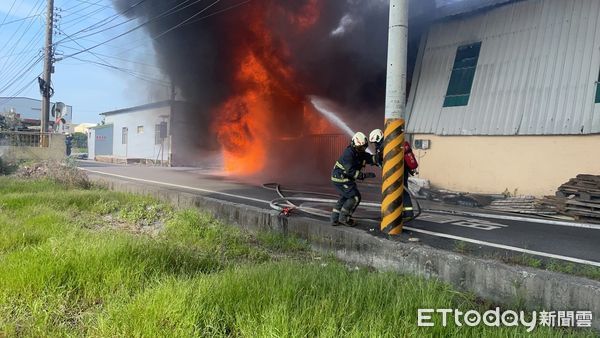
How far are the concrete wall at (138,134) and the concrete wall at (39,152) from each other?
291 inches

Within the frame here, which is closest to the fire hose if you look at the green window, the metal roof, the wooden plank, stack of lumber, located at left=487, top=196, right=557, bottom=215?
stack of lumber, located at left=487, top=196, right=557, bottom=215

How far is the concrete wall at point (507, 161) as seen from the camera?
858cm

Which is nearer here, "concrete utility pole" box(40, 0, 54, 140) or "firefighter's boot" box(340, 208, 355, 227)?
"firefighter's boot" box(340, 208, 355, 227)

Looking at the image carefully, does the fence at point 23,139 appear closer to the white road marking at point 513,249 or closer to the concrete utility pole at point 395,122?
the concrete utility pole at point 395,122

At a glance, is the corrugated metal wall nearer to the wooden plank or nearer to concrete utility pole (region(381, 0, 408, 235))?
the wooden plank

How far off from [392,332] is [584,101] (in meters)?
8.31

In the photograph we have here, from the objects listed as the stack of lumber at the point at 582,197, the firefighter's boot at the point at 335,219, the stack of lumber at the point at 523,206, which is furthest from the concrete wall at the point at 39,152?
the stack of lumber at the point at 582,197

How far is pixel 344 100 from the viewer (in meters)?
15.1

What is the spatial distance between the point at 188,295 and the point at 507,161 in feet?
28.5

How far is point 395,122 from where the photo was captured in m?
5.41

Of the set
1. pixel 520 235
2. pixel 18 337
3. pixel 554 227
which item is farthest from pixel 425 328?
pixel 554 227

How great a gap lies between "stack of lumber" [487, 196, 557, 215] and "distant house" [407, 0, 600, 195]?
0.74m

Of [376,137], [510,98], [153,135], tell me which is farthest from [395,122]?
[153,135]

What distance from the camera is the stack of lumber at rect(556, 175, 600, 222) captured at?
7.18m
